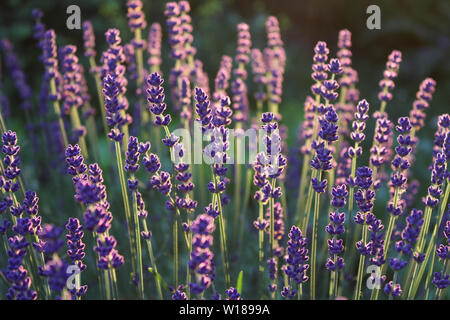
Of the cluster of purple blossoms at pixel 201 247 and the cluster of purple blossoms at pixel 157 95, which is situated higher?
the cluster of purple blossoms at pixel 157 95

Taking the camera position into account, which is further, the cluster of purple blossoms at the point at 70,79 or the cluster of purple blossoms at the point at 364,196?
the cluster of purple blossoms at the point at 70,79

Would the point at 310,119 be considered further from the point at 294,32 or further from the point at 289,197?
the point at 294,32

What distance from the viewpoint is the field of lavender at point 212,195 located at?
178 cm

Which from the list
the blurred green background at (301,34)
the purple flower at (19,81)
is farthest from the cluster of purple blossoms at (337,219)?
the blurred green background at (301,34)

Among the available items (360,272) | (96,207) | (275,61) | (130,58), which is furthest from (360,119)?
(130,58)

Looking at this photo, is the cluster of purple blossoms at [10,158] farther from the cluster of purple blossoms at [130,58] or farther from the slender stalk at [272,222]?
the cluster of purple blossoms at [130,58]

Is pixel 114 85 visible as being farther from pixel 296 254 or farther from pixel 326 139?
pixel 296 254

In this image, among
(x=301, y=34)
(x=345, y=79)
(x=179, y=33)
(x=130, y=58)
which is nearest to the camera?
(x=179, y=33)

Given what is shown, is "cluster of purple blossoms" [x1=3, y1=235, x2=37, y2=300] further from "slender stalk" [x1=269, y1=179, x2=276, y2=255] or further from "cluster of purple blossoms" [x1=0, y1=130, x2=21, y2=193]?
"slender stalk" [x1=269, y1=179, x2=276, y2=255]

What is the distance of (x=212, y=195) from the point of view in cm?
308

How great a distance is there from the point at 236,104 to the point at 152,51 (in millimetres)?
697

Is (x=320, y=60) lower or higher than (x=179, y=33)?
lower
